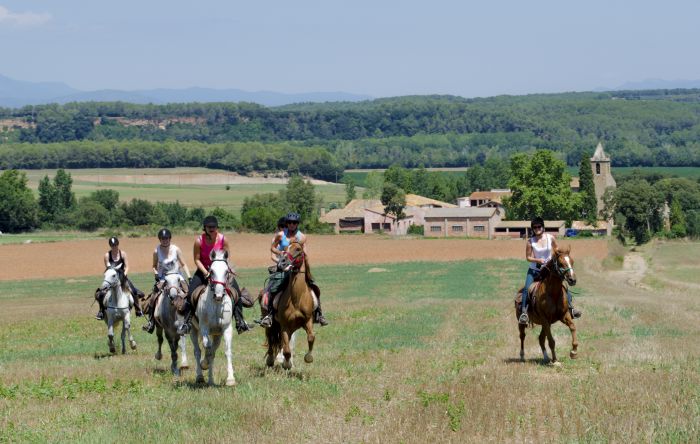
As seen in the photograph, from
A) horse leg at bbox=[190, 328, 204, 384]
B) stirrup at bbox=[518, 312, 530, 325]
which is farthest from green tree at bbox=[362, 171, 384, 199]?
horse leg at bbox=[190, 328, 204, 384]

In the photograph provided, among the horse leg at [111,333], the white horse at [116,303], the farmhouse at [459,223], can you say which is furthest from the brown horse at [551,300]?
the farmhouse at [459,223]

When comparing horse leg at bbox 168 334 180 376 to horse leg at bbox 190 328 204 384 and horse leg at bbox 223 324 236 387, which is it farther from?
horse leg at bbox 223 324 236 387

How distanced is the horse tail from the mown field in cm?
47

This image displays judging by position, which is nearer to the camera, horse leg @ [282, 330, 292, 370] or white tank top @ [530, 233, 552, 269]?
horse leg @ [282, 330, 292, 370]

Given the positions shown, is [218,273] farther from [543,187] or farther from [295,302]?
[543,187]

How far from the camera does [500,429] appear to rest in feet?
40.0

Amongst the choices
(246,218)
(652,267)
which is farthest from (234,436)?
(246,218)

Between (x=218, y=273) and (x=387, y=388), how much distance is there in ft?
10.2

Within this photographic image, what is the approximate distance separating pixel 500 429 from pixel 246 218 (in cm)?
10945

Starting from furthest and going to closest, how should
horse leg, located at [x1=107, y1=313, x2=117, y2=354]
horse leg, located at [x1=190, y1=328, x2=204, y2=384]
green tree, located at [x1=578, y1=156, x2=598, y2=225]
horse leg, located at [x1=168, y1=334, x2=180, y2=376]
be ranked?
green tree, located at [x1=578, y1=156, x2=598, y2=225] → horse leg, located at [x1=107, y1=313, x2=117, y2=354] → horse leg, located at [x1=168, y1=334, x2=180, y2=376] → horse leg, located at [x1=190, y1=328, x2=204, y2=384]

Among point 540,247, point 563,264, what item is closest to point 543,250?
point 540,247

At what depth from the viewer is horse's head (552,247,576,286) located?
731 inches

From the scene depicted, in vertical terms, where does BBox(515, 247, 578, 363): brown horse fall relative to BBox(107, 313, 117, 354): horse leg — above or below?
above

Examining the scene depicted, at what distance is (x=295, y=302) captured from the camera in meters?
17.7
